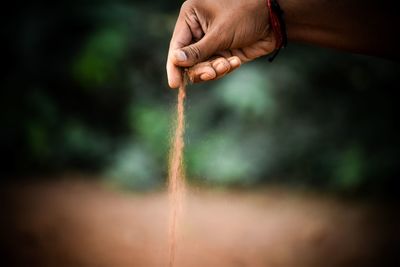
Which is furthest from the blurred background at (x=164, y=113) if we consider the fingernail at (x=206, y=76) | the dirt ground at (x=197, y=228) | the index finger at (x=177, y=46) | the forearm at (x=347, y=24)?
the fingernail at (x=206, y=76)

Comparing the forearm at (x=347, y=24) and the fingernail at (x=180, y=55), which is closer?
the fingernail at (x=180, y=55)

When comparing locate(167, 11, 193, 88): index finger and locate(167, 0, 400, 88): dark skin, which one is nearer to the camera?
locate(167, 11, 193, 88): index finger

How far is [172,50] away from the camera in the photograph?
5.43 feet

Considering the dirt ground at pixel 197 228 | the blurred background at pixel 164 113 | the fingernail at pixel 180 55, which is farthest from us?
the blurred background at pixel 164 113

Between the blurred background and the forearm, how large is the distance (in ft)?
7.27

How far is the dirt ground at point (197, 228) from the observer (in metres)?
2.83

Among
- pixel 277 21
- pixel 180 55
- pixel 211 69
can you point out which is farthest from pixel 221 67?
pixel 277 21

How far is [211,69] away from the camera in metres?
1.60

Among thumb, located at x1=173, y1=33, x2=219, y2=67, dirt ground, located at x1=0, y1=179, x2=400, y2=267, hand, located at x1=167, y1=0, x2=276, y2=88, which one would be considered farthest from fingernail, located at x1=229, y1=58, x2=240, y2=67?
dirt ground, located at x1=0, y1=179, x2=400, y2=267

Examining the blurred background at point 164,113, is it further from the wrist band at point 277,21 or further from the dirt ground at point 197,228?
the wrist band at point 277,21

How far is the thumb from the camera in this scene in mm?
1562

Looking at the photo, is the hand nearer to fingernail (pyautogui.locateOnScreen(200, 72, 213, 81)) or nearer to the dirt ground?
fingernail (pyautogui.locateOnScreen(200, 72, 213, 81))

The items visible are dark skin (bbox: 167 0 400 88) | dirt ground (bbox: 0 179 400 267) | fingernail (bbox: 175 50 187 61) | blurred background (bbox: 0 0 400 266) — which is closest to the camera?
fingernail (bbox: 175 50 187 61)

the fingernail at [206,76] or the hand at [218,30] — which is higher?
the hand at [218,30]
